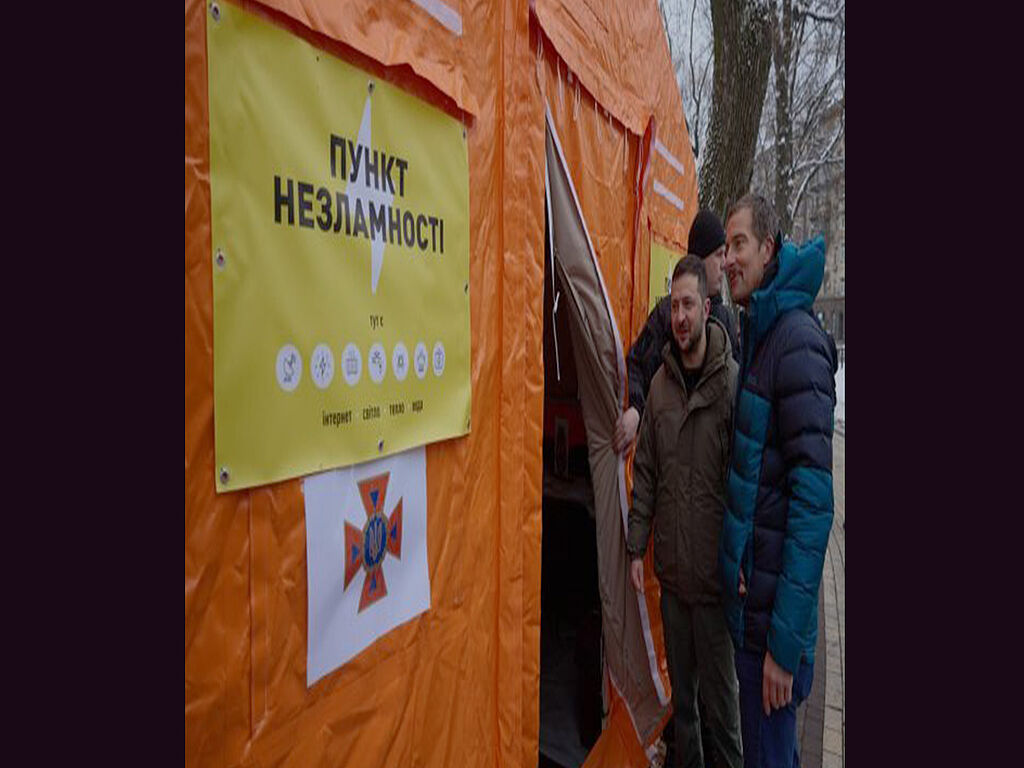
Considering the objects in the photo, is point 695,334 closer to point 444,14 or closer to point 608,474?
point 608,474

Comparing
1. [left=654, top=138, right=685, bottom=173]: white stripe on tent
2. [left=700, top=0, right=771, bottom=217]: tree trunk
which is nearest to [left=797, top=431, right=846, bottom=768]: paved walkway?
[left=654, top=138, right=685, bottom=173]: white stripe on tent

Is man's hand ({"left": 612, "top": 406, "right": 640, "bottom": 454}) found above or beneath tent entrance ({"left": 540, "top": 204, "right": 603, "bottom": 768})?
above

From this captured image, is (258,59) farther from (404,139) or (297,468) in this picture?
(297,468)

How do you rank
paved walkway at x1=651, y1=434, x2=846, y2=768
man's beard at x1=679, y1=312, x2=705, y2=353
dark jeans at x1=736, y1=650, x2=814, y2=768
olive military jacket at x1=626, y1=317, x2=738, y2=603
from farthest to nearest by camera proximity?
paved walkway at x1=651, y1=434, x2=846, y2=768
man's beard at x1=679, y1=312, x2=705, y2=353
olive military jacket at x1=626, y1=317, x2=738, y2=603
dark jeans at x1=736, y1=650, x2=814, y2=768

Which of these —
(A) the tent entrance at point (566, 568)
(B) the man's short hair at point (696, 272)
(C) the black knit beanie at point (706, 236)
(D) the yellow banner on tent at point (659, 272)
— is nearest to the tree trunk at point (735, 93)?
(D) the yellow banner on tent at point (659, 272)

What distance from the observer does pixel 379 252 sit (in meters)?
1.65

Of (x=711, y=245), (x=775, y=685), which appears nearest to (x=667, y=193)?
(x=711, y=245)

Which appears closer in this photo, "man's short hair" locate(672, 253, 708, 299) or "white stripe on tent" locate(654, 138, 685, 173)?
"man's short hair" locate(672, 253, 708, 299)

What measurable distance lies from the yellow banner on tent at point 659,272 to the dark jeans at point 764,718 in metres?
2.00

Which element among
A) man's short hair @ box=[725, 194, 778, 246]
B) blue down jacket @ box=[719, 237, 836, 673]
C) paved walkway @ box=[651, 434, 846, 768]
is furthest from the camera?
paved walkway @ box=[651, 434, 846, 768]

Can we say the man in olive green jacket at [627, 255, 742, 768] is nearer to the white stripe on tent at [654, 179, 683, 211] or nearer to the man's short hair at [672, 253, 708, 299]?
the man's short hair at [672, 253, 708, 299]

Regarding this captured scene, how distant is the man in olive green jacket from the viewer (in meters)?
2.92

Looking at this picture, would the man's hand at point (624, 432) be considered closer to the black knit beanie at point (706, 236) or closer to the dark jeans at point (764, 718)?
the dark jeans at point (764, 718)

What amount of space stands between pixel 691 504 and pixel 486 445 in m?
1.12
